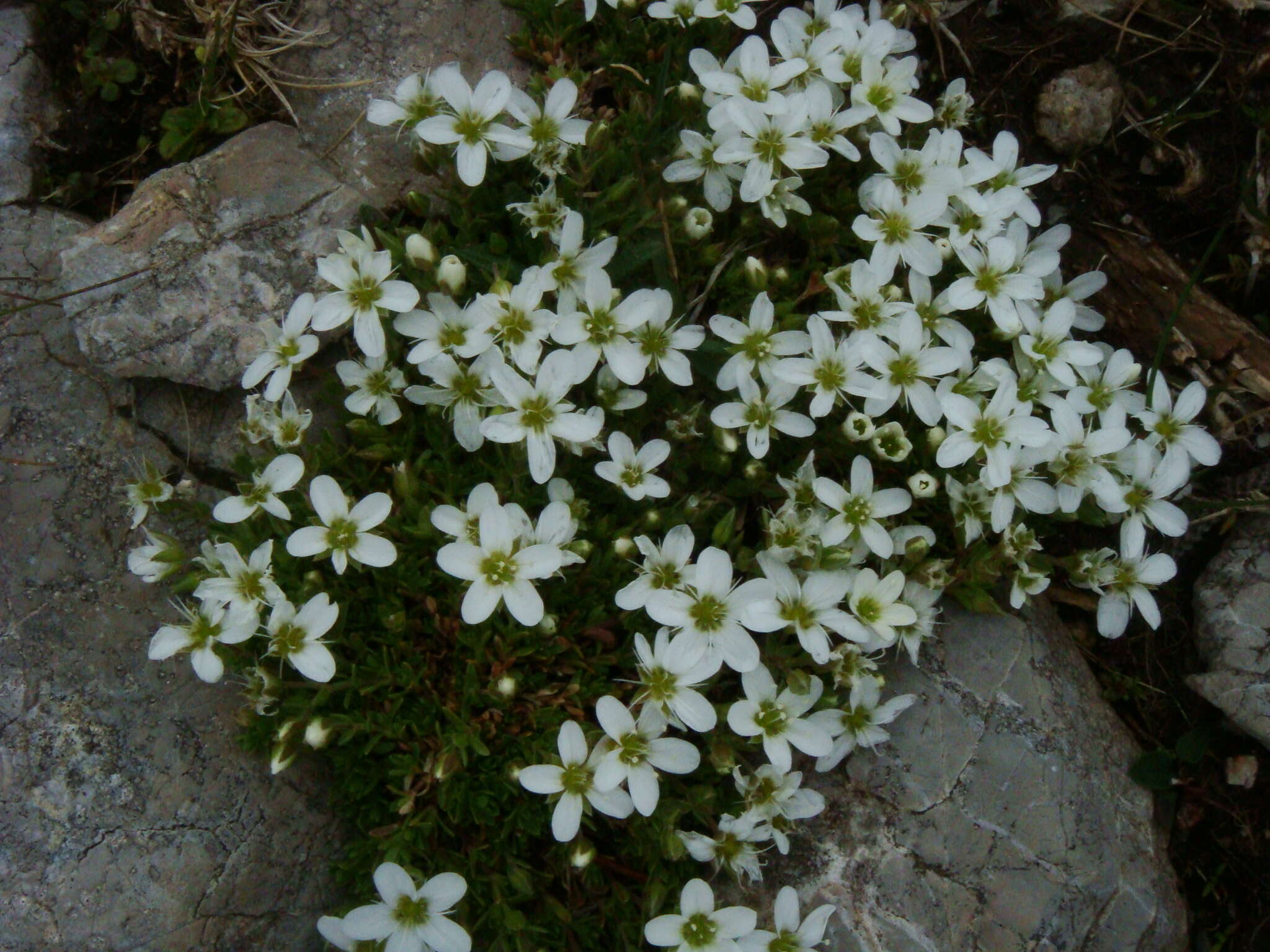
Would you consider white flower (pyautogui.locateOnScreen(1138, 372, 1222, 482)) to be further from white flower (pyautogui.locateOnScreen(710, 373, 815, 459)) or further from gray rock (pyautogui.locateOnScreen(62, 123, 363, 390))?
gray rock (pyautogui.locateOnScreen(62, 123, 363, 390))

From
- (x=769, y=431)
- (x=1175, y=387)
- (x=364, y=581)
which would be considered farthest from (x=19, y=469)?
(x=1175, y=387)

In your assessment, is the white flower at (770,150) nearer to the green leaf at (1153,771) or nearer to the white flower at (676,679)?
the white flower at (676,679)

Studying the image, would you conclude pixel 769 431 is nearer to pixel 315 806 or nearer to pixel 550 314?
pixel 550 314

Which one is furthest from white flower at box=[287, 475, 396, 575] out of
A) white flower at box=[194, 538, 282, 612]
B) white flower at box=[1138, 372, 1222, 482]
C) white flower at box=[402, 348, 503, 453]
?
white flower at box=[1138, 372, 1222, 482]

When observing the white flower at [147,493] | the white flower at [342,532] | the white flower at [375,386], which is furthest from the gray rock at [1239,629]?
the white flower at [147,493]

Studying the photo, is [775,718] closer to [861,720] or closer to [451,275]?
[861,720]

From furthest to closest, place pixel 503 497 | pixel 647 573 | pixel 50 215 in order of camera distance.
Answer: pixel 50 215
pixel 503 497
pixel 647 573

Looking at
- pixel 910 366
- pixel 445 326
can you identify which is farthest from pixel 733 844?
pixel 445 326
